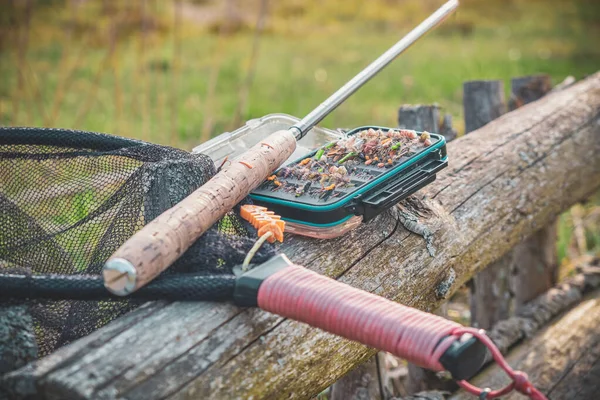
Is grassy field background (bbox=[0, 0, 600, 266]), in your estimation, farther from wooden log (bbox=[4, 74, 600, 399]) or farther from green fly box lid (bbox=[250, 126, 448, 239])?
green fly box lid (bbox=[250, 126, 448, 239])

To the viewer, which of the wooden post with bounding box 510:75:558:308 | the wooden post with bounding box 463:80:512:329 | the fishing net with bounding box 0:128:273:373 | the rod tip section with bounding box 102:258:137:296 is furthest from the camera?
the wooden post with bounding box 510:75:558:308

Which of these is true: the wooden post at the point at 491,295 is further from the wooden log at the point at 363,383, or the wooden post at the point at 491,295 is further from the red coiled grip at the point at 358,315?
A: the red coiled grip at the point at 358,315

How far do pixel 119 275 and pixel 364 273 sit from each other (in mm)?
780

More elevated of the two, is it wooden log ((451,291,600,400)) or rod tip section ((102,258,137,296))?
rod tip section ((102,258,137,296))

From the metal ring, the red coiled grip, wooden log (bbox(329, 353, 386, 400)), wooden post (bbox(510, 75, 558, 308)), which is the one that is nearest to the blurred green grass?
wooden post (bbox(510, 75, 558, 308))

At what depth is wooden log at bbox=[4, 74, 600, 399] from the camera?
1530mm

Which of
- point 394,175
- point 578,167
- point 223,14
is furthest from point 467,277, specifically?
point 223,14

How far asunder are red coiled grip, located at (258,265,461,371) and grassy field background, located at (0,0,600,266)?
3.01 meters

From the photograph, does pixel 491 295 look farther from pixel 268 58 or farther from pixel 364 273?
pixel 268 58

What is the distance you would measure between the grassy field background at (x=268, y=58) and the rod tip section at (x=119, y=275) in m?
2.94

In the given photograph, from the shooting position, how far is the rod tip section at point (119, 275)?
5.17ft

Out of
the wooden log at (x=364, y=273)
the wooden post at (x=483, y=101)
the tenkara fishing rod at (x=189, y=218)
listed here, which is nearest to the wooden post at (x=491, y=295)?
the wooden log at (x=364, y=273)

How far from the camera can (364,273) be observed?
210 centimetres

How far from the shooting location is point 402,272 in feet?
7.27
